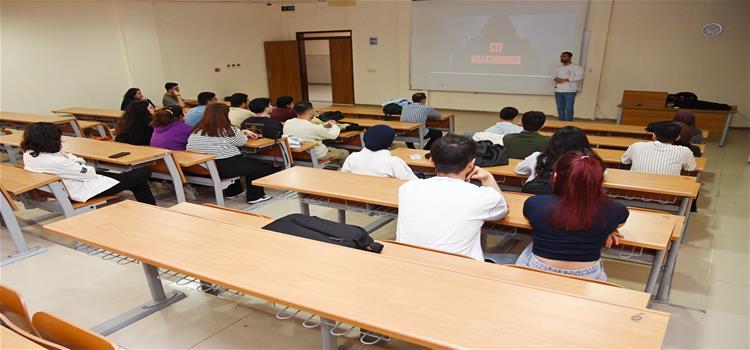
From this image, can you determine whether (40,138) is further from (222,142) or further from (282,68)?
(282,68)

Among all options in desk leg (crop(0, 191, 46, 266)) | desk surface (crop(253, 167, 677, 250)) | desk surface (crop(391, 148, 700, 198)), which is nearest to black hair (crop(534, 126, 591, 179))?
desk surface (crop(253, 167, 677, 250))

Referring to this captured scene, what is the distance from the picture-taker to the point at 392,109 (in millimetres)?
6410

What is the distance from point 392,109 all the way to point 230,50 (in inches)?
226

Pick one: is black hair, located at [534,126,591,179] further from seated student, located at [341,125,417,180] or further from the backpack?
the backpack

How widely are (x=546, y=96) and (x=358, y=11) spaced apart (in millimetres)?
4770

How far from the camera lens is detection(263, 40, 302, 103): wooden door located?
11.1 metres

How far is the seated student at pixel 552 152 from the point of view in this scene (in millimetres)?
2668

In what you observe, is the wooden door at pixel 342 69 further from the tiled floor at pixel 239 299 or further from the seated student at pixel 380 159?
the seated student at pixel 380 159

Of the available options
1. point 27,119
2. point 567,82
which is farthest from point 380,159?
point 567,82

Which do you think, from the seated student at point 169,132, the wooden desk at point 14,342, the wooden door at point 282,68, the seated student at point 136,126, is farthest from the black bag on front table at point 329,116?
the wooden door at point 282,68

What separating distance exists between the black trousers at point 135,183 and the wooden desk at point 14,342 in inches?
96.4

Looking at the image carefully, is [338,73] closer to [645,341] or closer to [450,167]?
[450,167]

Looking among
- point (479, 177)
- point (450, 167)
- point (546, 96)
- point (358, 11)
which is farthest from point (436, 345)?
point (358, 11)

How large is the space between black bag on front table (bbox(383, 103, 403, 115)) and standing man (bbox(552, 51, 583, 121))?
3.35 m
